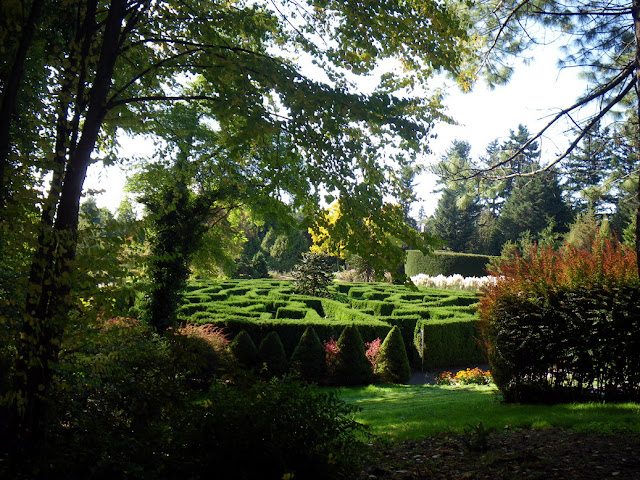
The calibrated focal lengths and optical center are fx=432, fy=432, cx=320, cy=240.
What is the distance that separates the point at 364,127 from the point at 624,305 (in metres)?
4.16

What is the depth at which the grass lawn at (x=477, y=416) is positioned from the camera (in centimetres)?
474

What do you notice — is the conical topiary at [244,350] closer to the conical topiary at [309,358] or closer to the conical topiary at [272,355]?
the conical topiary at [272,355]

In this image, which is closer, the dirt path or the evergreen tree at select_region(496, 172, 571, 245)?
the dirt path

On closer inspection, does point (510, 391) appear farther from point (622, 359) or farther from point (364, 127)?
point (364, 127)

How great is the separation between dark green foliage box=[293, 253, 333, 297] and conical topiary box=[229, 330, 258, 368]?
814cm

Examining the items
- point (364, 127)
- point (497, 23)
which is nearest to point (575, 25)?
point (497, 23)

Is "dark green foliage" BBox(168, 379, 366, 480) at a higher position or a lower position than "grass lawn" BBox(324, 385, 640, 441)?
higher

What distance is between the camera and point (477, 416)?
547cm

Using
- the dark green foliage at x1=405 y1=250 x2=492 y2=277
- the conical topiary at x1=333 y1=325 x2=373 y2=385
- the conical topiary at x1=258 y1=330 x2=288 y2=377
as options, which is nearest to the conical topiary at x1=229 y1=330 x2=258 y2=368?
A: the conical topiary at x1=258 y1=330 x2=288 y2=377

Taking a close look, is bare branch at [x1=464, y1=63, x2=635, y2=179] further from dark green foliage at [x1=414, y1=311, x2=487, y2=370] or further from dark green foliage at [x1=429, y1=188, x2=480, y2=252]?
dark green foliage at [x1=429, y1=188, x2=480, y2=252]

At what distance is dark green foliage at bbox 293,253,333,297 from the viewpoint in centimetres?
1686

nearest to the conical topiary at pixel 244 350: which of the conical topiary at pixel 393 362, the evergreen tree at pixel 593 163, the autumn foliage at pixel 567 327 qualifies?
the conical topiary at pixel 393 362

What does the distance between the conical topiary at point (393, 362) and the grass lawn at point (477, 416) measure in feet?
6.47

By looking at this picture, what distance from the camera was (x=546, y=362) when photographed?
6.02 meters
